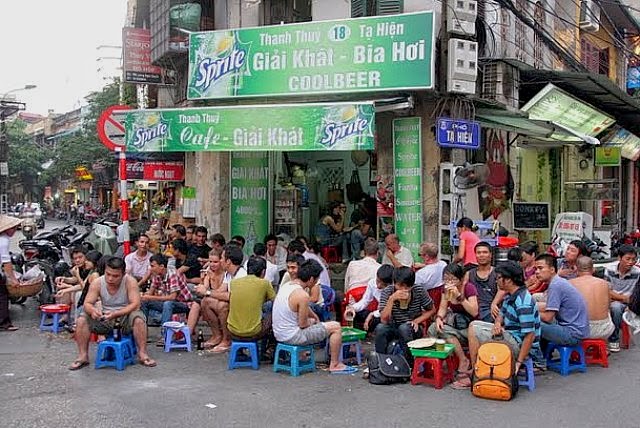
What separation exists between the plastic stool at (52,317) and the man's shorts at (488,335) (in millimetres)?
5515

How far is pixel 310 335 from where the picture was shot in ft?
22.2

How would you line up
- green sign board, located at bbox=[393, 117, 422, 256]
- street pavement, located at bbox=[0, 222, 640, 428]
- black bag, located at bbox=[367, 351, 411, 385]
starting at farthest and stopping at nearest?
1. green sign board, located at bbox=[393, 117, 422, 256]
2. black bag, located at bbox=[367, 351, 411, 385]
3. street pavement, located at bbox=[0, 222, 640, 428]

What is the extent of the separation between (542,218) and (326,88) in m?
5.67

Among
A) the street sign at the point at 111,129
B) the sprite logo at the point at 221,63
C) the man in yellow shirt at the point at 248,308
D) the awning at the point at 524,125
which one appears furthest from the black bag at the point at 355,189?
the man in yellow shirt at the point at 248,308

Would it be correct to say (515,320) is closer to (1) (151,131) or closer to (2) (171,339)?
(2) (171,339)

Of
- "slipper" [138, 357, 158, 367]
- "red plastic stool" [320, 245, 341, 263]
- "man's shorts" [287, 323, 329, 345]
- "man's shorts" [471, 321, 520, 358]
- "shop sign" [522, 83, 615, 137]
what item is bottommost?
"slipper" [138, 357, 158, 367]

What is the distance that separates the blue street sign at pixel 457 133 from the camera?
964 centimetres

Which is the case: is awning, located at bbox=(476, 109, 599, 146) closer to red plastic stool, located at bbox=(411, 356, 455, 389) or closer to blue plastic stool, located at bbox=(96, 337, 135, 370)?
red plastic stool, located at bbox=(411, 356, 455, 389)

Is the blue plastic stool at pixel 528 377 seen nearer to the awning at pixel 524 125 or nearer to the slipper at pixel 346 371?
the slipper at pixel 346 371

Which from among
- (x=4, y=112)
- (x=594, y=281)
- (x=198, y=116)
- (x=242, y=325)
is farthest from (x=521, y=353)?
(x=4, y=112)

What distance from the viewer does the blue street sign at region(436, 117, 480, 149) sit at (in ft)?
31.6

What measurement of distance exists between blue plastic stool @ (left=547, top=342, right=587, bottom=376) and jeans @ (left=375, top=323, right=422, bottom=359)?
4.73 ft

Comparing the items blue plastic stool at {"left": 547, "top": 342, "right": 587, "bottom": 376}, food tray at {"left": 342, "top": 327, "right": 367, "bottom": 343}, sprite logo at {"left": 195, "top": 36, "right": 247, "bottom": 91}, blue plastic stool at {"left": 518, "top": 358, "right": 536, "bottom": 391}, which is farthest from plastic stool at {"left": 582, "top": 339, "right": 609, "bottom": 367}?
sprite logo at {"left": 195, "top": 36, "right": 247, "bottom": 91}

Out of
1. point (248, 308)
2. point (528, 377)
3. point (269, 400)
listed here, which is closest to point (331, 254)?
point (248, 308)
